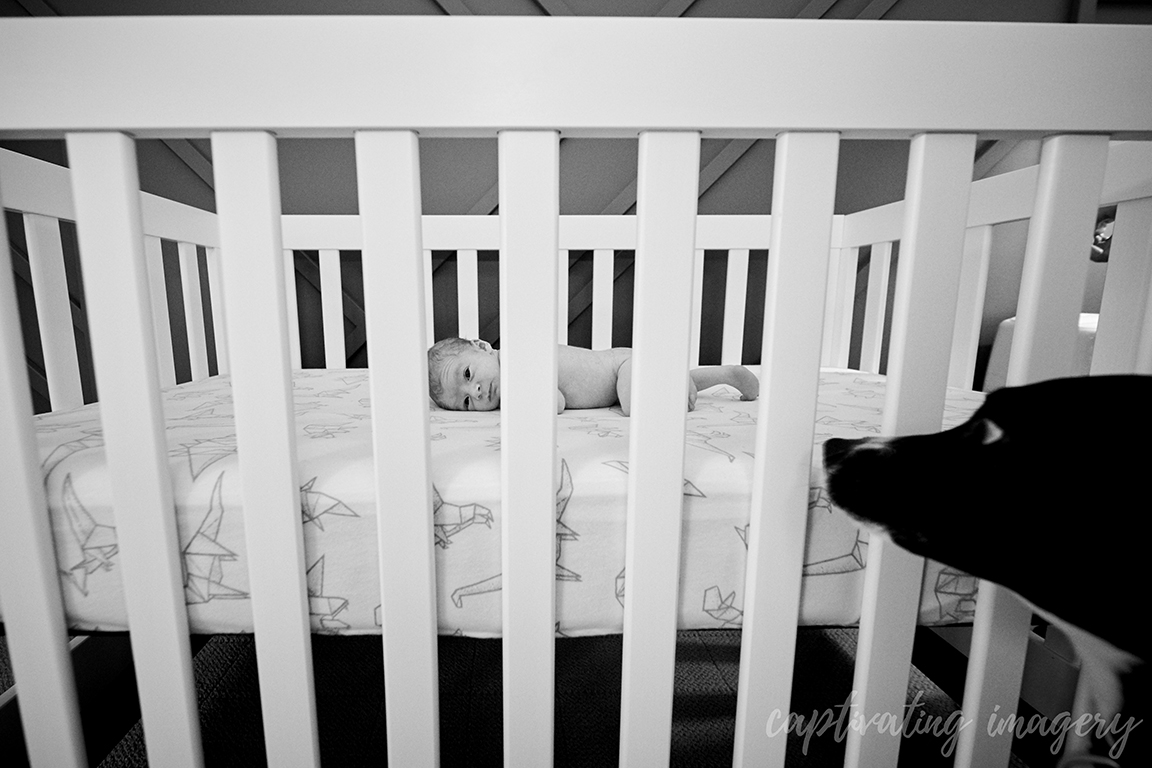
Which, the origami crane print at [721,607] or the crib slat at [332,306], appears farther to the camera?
the crib slat at [332,306]

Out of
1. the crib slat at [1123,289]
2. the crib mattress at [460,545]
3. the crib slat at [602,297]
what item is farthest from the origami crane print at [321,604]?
the crib slat at [602,297]

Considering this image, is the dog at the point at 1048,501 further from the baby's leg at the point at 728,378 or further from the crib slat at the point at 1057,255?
the baby's leg at the point at 728,378

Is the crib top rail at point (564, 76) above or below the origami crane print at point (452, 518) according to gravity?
above

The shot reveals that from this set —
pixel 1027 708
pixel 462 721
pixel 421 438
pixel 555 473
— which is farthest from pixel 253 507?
pixel 1027 708

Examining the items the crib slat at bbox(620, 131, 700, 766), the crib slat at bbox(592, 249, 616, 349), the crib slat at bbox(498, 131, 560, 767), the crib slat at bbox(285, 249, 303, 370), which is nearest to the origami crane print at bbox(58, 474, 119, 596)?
the crib slat at bbox(498, 131, 560, 767)

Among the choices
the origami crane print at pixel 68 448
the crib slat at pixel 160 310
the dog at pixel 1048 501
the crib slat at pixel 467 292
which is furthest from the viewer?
the crib slat at pixel 467 292

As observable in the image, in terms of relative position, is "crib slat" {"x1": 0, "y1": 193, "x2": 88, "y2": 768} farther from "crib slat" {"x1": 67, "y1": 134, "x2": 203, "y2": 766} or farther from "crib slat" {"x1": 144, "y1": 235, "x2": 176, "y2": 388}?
"crib slat" {"x1": 144, "y1": 235, "x2": 176, "y2": 388}

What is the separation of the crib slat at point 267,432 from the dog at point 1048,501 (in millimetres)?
473

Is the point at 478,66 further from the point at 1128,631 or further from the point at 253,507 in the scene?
the point at 1128,631

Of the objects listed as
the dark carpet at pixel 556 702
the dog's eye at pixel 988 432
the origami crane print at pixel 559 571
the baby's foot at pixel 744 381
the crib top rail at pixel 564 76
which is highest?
the crib top rail at pixel 564 76

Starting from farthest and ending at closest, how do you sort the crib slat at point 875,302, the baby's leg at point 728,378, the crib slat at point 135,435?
the crib slat at point 875,302 < the baby's leg at point 728,378 < the crib slat at point 135,435

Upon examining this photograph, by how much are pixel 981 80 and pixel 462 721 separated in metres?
1.06

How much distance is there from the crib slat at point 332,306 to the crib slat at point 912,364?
137cm

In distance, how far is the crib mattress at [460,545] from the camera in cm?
51
